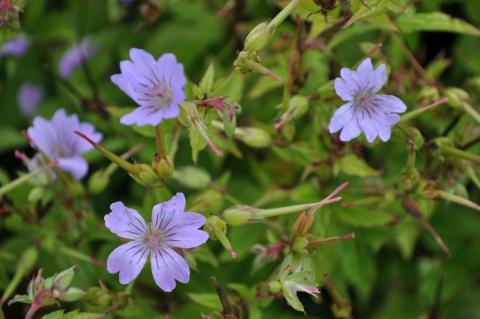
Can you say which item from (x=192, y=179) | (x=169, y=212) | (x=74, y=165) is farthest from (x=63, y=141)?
(x=169, y=212)

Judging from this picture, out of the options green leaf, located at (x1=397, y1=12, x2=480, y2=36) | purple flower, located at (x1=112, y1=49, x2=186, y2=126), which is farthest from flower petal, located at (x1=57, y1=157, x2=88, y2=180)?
green leaf, located at (x1=397, y1=12, x2=480, y2=36)

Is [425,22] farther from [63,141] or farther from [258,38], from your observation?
[63,141]

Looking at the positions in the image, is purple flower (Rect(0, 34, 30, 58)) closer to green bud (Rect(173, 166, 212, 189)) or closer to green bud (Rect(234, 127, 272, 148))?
green bud (Rect(173, 166, 212, 189))

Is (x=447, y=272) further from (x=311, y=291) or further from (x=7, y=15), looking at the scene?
(x=7, y=15)

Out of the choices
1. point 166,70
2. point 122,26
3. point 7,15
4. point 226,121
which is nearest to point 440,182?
point 226,121

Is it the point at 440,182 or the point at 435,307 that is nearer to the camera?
the point at 440,182

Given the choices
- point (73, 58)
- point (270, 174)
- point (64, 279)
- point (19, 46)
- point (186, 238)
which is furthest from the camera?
point (73, 58)
